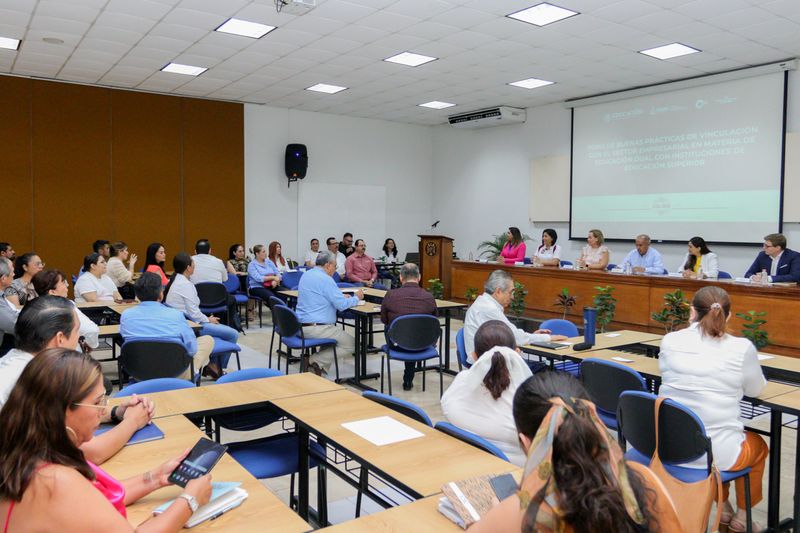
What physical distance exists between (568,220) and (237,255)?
18.9ft

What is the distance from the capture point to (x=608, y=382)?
3.60 metres

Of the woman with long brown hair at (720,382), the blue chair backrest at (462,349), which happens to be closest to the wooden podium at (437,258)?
the blue chair backrest at (462,349)

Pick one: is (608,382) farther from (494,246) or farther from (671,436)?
(494,246)

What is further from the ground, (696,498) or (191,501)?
(191,501)

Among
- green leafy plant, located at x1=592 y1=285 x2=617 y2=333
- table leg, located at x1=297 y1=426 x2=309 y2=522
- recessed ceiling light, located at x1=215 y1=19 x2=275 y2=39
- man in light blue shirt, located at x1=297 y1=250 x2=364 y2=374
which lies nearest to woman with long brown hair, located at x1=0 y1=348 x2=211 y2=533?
table leg, located at x1=297 y1=426 x2=309 y2=522

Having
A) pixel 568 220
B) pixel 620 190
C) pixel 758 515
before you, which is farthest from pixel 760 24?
pixel 758 515

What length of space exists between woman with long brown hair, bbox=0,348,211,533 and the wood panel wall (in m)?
9.51

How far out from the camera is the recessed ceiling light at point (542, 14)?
6.38m

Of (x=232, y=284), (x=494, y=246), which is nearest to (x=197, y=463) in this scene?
(x=232, y=284)

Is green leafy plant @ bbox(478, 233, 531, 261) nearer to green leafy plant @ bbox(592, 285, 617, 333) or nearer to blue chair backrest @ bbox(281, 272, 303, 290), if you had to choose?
green leafy plant @ bbox(592, 285, 617, 333)

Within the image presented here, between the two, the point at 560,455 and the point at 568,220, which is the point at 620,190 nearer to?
the point at 568,220

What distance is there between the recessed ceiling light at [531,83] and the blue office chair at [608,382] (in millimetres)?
6646

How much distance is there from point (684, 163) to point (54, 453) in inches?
375

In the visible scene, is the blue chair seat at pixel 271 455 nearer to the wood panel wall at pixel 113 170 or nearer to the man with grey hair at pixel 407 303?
the man with grey hair at pixel 407 303
